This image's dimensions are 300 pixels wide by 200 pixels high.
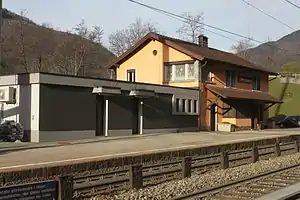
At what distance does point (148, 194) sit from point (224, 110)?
29.9 meters

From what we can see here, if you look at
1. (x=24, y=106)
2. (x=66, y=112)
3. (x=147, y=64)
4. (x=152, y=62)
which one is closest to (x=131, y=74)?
(x=147, y=64)

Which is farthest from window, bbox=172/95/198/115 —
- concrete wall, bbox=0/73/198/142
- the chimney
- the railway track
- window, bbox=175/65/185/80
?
the railway track

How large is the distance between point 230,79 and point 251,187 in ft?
103

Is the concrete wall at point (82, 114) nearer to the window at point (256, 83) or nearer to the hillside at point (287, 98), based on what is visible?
the window at point (256, 83)

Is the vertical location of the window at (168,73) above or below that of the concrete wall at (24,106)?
above

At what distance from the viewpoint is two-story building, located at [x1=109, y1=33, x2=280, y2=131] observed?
4044 cm

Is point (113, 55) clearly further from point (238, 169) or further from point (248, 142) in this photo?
point (238, 169)

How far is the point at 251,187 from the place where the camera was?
13.4m

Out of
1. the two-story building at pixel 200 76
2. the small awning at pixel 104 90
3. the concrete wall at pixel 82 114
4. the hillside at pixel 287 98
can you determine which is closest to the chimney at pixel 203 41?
the two-story building at pixel 200 76

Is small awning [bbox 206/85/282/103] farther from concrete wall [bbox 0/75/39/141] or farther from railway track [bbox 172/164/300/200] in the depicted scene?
railway track [bbox 172/164/300/200]

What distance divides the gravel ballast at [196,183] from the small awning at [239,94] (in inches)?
774

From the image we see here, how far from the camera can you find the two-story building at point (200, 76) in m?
40.4

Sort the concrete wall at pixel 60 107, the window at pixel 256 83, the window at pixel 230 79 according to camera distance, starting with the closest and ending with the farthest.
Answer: the concrete wall at pixel 60 107 → the window at pixel 230 79 → the window at pixel 256 83

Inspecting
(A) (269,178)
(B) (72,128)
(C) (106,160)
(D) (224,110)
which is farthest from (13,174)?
(D) (224,110)
